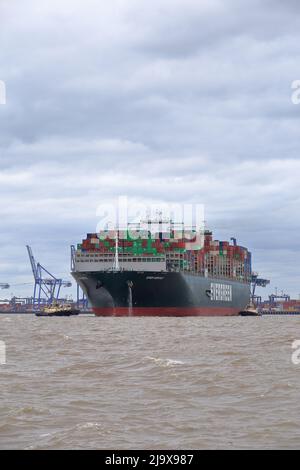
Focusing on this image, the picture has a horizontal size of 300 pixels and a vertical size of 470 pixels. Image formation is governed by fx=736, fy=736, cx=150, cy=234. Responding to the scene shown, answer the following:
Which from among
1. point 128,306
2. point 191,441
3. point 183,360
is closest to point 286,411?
point 191,441

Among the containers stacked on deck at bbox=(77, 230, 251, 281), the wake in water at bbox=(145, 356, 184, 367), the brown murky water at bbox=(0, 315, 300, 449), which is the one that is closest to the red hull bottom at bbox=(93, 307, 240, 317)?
the containers stacked on deck at bbox=(77, 230, 251, 281)

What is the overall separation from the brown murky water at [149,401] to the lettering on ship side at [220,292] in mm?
94767

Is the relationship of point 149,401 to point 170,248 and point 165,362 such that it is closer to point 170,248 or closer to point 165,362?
point 165,362

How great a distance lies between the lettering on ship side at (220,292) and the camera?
126438mm

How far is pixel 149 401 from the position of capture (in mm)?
18688

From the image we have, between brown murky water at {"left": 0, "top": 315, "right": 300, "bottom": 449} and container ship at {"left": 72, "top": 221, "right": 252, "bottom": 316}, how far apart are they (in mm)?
71666

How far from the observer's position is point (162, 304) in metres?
105

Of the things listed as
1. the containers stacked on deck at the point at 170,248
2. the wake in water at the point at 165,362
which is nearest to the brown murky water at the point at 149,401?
the wake in water at the point at 165,362

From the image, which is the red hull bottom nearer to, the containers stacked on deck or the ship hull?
the ship hull

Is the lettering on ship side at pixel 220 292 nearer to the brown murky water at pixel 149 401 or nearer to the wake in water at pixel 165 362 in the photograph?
the brown murky water at pixel 149 401

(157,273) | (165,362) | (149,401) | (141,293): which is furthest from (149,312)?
(149,401)

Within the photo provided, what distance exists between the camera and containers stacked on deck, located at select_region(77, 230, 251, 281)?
118688 mm
